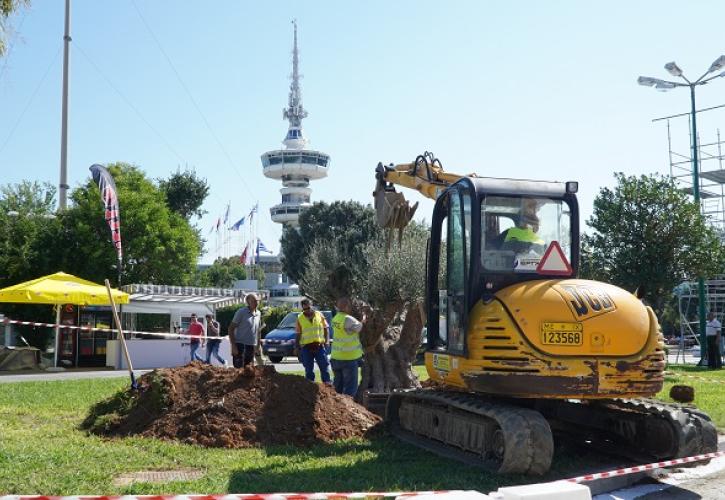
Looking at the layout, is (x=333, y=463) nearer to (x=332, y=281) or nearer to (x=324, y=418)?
(x=324, y=418)

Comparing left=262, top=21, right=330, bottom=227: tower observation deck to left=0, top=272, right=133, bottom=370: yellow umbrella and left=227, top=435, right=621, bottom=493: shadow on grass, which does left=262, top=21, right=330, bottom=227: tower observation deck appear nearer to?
left=0, top=272, right=133, bottom=370: yellow umbrella

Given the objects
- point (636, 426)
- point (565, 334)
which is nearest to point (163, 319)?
point (636, 426)

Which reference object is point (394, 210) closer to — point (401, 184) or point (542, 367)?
point (401, 184)

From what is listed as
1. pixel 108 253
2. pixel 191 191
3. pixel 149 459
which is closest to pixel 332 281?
pixel 149 459

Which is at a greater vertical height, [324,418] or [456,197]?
[456,197]

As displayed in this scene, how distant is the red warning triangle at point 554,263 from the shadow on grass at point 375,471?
1964 millimetres

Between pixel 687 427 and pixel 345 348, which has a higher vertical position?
pixel 345 348

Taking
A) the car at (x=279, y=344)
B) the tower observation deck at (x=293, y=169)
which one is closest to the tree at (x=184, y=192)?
the car at (x=279, y=344)

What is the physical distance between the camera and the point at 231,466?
7480mm

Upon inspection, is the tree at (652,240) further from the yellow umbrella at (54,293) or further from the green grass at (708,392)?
the yellow umbrella at (54,293)

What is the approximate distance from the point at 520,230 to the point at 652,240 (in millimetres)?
16629

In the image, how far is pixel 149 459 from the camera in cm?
774

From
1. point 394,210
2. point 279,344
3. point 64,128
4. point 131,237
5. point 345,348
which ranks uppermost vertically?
point 64,128

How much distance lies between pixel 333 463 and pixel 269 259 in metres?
118
